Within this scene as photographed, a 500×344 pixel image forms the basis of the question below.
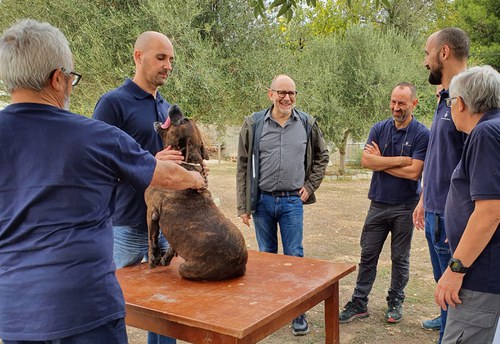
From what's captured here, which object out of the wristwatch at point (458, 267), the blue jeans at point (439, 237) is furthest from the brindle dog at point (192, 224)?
the blue jeans at point (439, 237)

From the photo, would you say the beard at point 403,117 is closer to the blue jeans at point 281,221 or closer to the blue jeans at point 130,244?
the blue jeans at point 281,221

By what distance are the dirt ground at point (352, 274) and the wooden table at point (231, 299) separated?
1.58m

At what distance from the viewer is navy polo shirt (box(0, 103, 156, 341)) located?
1767mm

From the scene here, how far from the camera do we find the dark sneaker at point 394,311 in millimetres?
4672

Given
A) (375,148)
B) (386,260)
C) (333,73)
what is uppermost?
(333,73)

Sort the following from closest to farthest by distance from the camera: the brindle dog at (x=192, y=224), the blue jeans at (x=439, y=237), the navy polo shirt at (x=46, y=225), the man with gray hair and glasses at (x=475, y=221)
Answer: the navy polo shirt at (x=46, y=225)
the man with gray hair and glasses at (x=475, y=221)
the brindle dog at (x=192, y=224)
the blue jeans at (x=439, y=237)

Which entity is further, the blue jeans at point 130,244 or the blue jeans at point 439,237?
the blue jeans at point 439,237

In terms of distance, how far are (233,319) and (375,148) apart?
3.08 m

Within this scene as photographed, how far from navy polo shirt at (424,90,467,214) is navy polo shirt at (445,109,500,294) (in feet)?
3.33

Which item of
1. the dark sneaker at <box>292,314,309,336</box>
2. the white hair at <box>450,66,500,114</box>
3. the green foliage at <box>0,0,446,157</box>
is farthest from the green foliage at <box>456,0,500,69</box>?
the white hair at <box>450,66,500,114</box>

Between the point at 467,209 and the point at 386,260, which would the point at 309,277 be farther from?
the point at 386,260

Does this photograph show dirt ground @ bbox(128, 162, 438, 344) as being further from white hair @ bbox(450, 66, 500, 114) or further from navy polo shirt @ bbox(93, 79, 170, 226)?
white hair @ bbox(450, 66, 500, 114)

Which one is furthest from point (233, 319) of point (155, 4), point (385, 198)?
point (155, 4)

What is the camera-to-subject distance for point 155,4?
10523 mm
